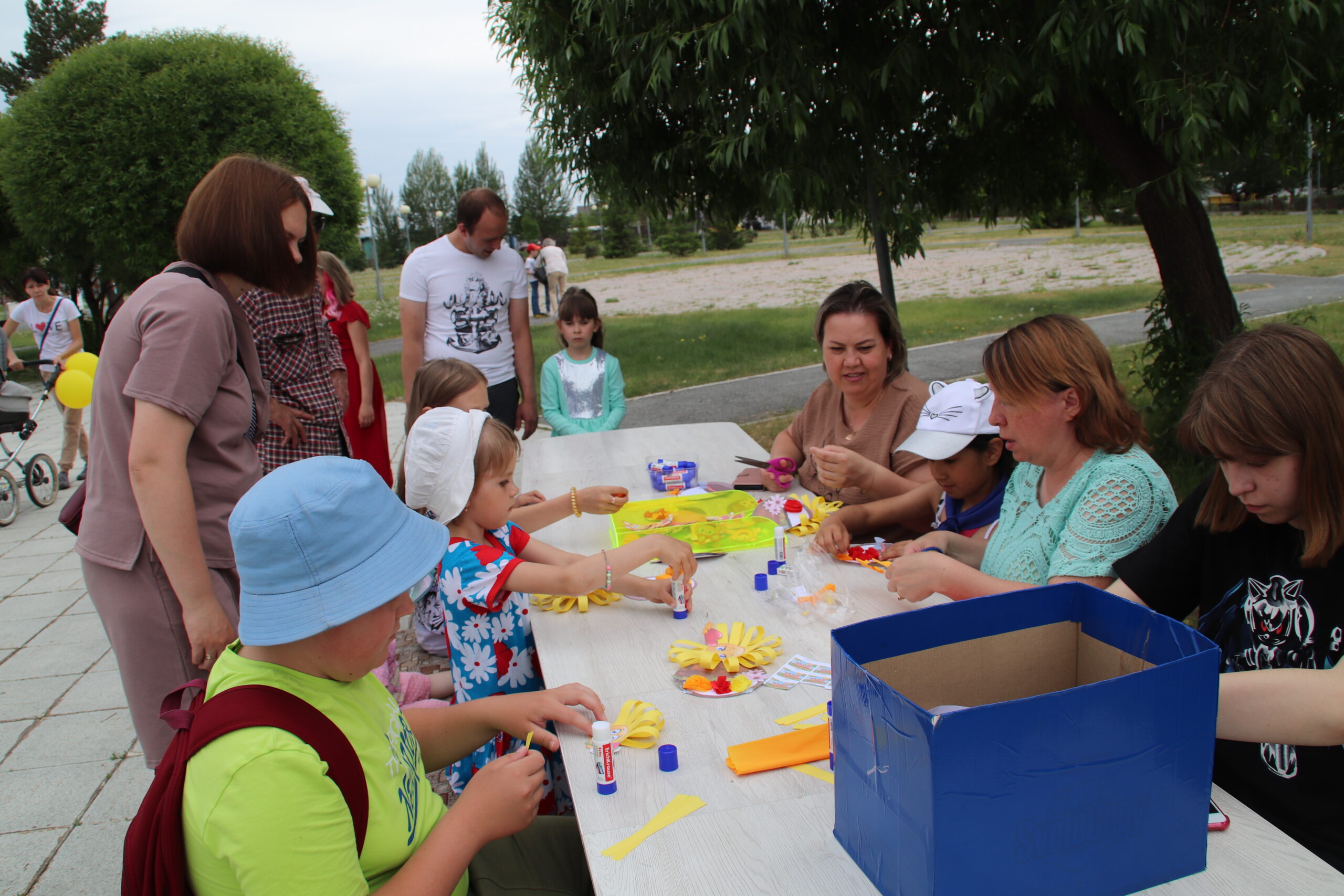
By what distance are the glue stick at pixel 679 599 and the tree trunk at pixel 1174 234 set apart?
370cm

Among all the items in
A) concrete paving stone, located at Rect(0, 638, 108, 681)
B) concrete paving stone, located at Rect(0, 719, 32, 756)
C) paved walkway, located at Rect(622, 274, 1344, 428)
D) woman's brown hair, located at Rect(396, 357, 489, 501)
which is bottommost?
concrete paving stone, located at Rect(0, 638, 108, 681)

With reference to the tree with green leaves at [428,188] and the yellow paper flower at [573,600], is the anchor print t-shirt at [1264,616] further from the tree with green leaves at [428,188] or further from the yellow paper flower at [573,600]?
the tree with green leaves at [428,188]

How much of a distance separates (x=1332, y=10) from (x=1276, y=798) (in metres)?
2.82

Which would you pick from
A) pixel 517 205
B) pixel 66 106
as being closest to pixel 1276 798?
pixel 66 106

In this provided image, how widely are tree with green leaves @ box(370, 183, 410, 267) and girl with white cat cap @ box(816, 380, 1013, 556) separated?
59.2 m

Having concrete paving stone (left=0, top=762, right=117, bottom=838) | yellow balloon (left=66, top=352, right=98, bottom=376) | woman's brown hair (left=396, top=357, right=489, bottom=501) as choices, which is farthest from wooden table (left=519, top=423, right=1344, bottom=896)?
yellow balloon (left=66, top=352, right=98, bottom=376)

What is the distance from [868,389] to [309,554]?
7.43ft

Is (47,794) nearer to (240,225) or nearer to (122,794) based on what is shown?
(122,794)

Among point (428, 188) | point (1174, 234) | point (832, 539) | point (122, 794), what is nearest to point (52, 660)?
point (122, 794)

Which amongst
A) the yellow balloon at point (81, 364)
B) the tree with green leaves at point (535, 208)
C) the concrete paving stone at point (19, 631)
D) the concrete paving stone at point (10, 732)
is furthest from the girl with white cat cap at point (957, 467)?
the tree with green leaves at point (535, 208)

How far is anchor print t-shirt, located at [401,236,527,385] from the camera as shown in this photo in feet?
14.1

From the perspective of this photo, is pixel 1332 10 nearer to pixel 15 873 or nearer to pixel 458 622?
pixel 458 622

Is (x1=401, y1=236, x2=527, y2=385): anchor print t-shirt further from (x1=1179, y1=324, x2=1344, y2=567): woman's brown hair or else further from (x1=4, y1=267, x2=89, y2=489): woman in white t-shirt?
(x1=4, y1=267, x2=89, y2=489): woman in white t-shirt

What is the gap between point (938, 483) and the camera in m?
2.62
